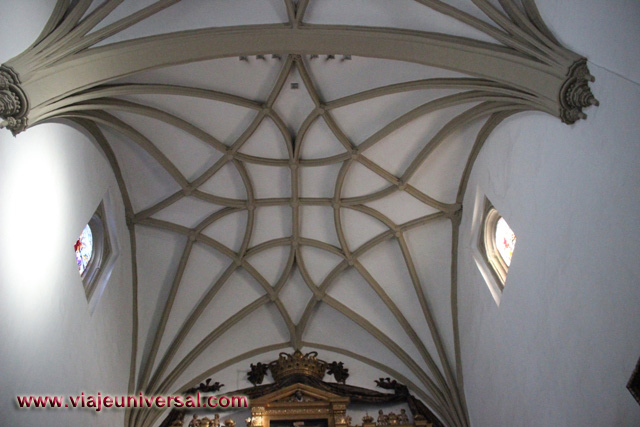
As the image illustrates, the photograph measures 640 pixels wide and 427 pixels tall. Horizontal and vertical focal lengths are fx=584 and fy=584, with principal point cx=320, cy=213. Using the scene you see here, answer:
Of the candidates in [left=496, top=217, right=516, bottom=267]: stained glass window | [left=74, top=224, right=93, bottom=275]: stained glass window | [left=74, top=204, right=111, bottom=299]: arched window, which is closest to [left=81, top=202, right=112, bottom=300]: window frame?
[left=74, top=204, right=111, bottom=299]: arched window

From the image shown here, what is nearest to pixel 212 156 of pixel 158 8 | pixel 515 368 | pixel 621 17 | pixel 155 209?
pixel 155 209

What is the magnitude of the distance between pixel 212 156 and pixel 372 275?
512 cm

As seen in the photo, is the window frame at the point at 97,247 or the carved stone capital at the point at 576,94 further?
the window frame at the point at 97,247

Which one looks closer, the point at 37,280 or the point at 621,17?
the point at 621,17

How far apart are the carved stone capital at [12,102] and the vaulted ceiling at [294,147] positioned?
32 mm

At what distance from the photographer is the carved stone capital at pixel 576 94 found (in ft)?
26.2

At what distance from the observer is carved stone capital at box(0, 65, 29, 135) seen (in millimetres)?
7867

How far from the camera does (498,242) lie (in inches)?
483

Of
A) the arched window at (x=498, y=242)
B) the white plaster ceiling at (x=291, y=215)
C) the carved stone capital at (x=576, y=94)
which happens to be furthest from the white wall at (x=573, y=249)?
the white plaster ceiling at (x=291, y=215)

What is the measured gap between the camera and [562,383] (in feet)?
29.6

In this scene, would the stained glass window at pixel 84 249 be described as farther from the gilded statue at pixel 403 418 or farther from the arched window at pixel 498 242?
the arched window at pixel 498 242

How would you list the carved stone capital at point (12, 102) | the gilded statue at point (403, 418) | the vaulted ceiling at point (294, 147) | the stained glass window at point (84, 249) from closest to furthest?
the carved stone capital at point (12, 102)
the vaulted ceiling at point (294, 147)
the stained glass window at point (84, 249)
the gilded statue at point (403, 418)

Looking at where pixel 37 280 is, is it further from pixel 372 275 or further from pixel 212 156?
pixel 372 275

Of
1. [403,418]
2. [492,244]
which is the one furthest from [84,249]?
[492,244]
